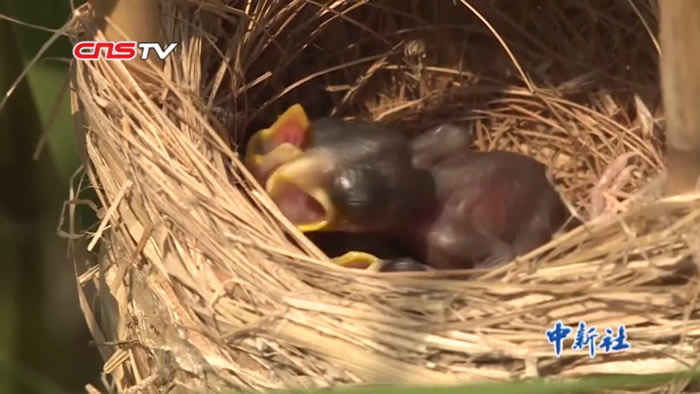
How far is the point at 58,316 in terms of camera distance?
1.13 m

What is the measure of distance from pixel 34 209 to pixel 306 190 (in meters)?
0.42

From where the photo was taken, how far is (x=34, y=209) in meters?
1.10

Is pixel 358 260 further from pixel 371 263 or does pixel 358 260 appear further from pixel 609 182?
pixel 609 182

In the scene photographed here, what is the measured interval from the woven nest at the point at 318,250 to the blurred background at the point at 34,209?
22cm

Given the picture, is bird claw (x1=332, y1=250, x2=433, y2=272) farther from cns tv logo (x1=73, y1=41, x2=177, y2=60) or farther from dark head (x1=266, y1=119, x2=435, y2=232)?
cns tv logo (x1=73, y1=41, x2=177, y2=60)

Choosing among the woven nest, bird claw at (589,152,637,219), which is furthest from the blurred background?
bird claw at (589,152,637,219)

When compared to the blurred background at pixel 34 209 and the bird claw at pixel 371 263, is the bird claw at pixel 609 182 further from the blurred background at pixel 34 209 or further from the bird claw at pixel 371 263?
the blurred background at pixel 34 209

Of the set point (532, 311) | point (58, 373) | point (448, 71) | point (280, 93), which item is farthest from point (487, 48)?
point (58, 373)

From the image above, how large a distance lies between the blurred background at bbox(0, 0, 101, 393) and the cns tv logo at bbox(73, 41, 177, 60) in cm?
31

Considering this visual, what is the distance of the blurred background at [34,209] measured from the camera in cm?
106

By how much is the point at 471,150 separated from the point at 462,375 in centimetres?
49

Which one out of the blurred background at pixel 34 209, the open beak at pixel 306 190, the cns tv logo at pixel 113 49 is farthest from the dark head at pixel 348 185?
the blurred background at pixel 34 209

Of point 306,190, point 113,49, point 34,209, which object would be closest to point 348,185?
point 306,190

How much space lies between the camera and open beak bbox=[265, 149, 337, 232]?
0.85m
